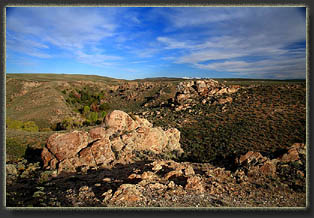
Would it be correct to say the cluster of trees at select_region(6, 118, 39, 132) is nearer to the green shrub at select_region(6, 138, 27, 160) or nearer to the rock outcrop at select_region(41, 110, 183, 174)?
the green shrub at select_region(6, 138, 27, 160)

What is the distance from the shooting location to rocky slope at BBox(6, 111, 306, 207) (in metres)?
4.41

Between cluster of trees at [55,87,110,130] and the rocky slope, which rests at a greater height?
cluster of trees at [55,87,110,130]

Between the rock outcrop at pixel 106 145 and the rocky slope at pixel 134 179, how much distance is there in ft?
0.13

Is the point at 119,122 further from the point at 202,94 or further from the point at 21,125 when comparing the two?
the point at 202,94

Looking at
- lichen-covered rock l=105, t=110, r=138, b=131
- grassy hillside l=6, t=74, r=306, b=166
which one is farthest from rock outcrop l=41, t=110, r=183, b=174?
grassy hillside l=6, t=74, r=306, b=166

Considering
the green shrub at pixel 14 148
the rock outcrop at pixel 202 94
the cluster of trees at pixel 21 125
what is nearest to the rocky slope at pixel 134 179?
the green shrub at pixel 14 148

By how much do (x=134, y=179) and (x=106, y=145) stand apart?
2.44m

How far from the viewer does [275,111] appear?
1045cm

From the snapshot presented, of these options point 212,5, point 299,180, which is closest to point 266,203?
point 299,180

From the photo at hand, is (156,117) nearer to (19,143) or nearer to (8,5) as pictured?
(19,143)

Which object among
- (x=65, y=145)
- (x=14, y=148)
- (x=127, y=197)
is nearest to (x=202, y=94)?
(x=65, y=145)

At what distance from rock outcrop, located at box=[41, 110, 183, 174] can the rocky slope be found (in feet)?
0.13

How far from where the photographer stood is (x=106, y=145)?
7.11 m

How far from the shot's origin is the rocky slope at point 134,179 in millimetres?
4414
